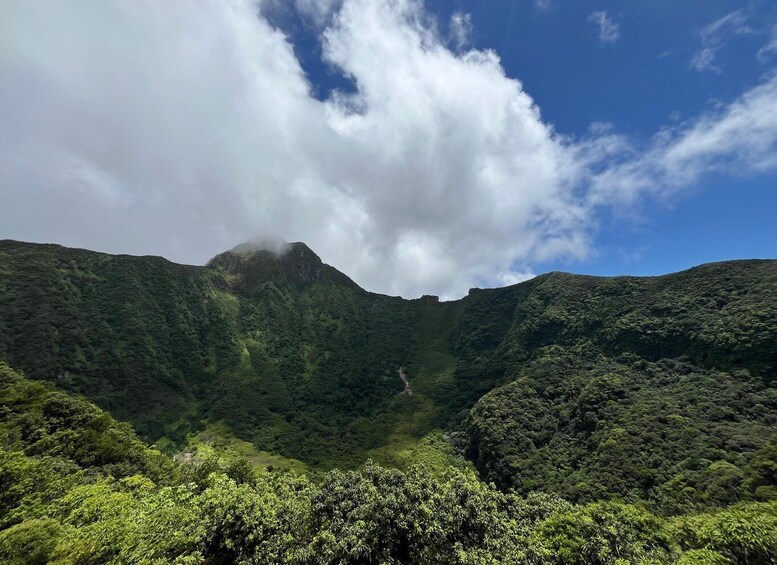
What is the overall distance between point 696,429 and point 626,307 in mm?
81694

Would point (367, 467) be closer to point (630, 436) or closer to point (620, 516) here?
point (620, 516)

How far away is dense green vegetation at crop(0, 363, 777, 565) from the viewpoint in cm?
2350

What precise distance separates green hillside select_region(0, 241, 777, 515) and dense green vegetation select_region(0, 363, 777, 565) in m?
47.3

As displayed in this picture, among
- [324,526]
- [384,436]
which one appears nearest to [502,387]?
[384,436]

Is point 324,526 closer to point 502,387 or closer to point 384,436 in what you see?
point 384,436

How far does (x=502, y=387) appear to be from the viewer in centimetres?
15088

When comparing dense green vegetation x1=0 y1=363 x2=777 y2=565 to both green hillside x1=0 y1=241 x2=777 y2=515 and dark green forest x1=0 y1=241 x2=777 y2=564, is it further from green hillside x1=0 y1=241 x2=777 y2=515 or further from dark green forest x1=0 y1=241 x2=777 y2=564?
green hillside x1=0 y1=241 x2=777 y2=515

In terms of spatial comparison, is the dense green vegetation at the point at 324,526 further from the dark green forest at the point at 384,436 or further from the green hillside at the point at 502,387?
the green hillside at the point at 502,387

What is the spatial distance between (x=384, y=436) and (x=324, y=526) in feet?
449

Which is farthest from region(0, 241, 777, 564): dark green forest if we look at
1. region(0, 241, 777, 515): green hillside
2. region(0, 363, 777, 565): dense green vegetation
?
region(0, 241, 777, 515): green hillside

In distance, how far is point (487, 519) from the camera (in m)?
28.7

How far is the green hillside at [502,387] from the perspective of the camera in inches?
3492

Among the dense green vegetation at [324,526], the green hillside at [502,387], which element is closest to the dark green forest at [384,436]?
the dense green vegetation at [324,526]

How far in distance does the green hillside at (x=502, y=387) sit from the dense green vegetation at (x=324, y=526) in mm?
47311
